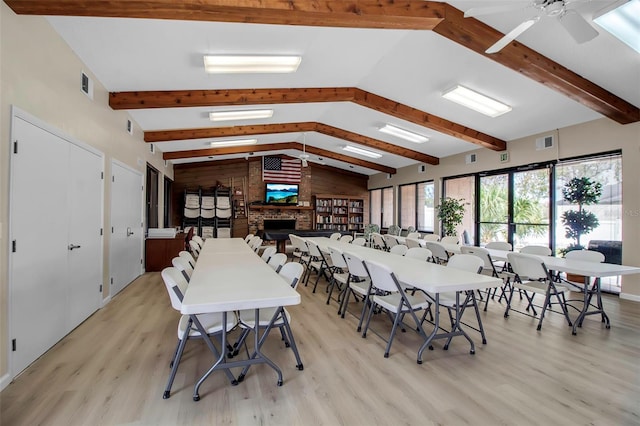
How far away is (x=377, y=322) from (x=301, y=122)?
5.06m

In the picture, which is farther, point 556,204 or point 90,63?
point 556,204

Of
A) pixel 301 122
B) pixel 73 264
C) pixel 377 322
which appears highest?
pixel 301 122

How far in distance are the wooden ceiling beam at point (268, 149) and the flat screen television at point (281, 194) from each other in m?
2.02

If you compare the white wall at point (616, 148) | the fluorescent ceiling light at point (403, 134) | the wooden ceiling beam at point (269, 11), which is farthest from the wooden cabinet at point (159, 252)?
the white wall at point (616, 148)

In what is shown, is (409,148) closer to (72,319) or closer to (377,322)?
(377,322)

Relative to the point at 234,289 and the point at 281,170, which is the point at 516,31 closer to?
the point at 234,289

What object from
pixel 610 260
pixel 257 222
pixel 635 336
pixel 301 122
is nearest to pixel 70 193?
pixel 301 122

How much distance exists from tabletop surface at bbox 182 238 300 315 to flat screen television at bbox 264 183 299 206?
8.41 m

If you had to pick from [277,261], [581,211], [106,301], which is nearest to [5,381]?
[106,301]

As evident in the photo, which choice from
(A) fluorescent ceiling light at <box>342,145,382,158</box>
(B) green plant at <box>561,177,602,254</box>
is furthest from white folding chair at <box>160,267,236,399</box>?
(A) fluorescent ceiling light at <box>342,145,382,158</box>

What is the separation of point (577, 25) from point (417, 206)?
753cm

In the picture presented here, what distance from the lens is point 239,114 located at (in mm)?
5645

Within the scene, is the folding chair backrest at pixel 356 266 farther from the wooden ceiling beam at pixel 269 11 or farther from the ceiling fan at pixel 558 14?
the ceiling fan at pixel 558 14

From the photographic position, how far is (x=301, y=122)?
7211mm
